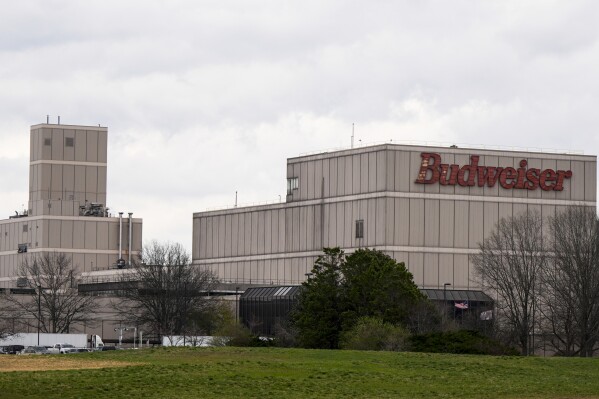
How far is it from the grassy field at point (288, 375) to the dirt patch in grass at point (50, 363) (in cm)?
5

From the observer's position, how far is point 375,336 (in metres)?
113

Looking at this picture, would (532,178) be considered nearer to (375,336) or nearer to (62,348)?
(62,348)

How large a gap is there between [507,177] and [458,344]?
240 ft

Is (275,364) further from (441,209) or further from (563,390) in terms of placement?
(441,209)

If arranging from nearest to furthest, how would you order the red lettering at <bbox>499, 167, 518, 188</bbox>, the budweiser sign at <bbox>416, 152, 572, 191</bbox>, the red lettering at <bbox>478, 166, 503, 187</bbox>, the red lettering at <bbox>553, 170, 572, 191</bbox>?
the budweiser sign at <bbox>416, 152, 572, 191</bbox>
the red lettering at <bbox>478, 166, 503, 187</bbox>
the red lettering at <bbox>499, 167, 518, 188</bbox>
the red lettering at <bbox>553, 170, 572, 191</bbox>

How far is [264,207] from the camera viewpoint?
641 feet

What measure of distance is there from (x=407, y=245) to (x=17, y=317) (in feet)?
153

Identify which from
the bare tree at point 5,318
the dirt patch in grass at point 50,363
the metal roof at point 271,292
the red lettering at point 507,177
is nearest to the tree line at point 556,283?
the red lettering at point 507,177

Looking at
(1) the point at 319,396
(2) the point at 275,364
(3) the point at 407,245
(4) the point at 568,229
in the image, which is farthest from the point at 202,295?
(1) the point at 319,396

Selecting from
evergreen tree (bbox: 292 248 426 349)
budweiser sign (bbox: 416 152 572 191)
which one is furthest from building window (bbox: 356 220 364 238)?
evergreen tree (bbox: 292 248 426 349)

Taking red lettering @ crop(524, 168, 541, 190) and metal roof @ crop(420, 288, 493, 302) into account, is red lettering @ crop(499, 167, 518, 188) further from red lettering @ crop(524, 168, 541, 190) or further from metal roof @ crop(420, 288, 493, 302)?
metal roof @ crop(420, 288, 493, 302)

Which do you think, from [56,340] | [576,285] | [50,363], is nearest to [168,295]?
[56,340]

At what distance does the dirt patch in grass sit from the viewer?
81.7 m

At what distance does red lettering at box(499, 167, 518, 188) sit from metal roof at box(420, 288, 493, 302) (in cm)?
1315
